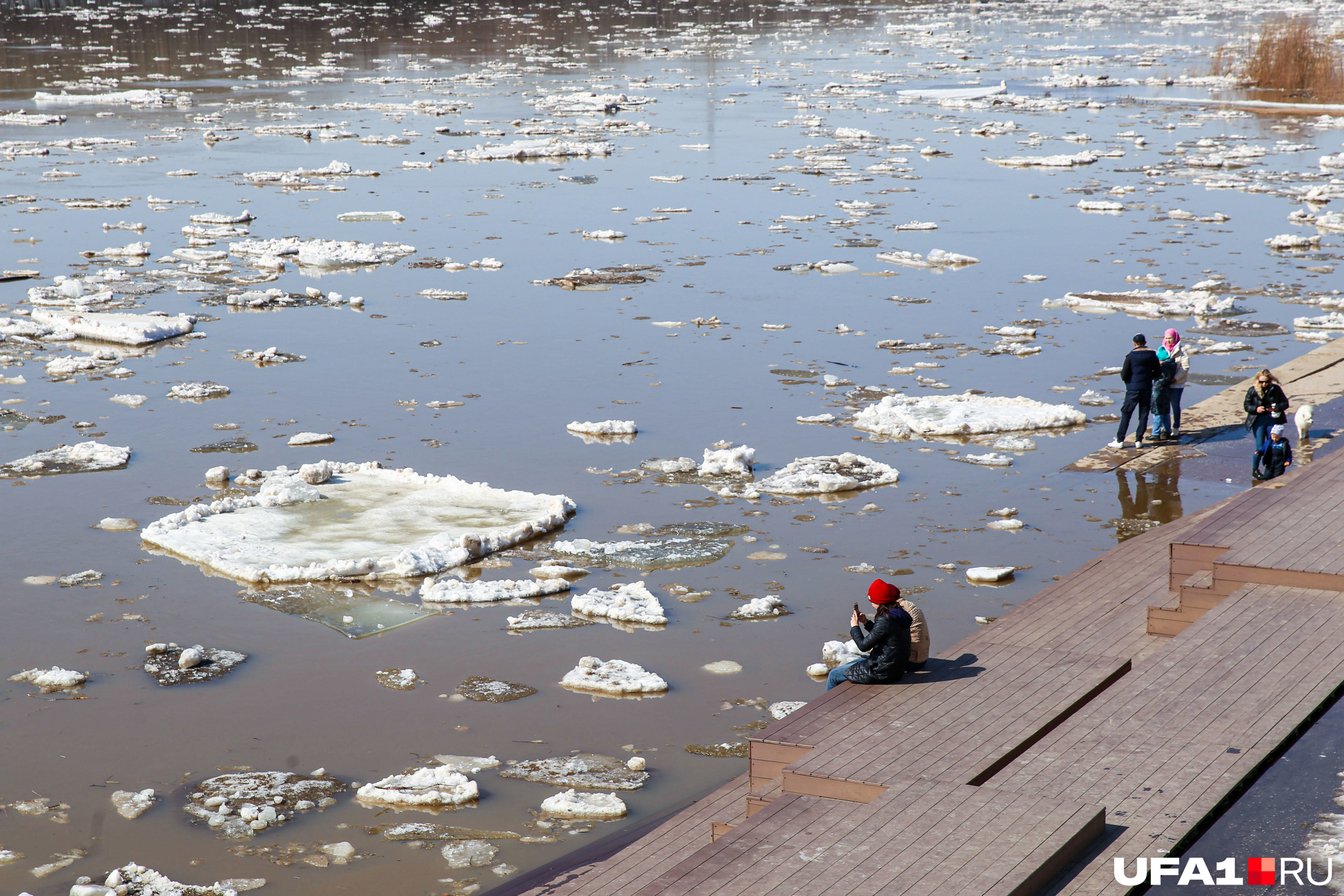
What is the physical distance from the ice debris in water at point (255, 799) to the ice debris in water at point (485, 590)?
8.65 ft

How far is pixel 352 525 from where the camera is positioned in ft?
39.8

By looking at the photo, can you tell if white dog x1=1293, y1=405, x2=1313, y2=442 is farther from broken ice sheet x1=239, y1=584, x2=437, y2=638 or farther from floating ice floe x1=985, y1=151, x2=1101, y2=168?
floating ice floe x1=985, y1=151, x2=1101, y2=168

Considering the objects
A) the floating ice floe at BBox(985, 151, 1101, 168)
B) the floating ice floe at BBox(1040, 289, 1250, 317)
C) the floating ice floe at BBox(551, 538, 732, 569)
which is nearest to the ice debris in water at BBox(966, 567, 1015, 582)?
the floating ice floe at BBox(551, 538, 732, 569)

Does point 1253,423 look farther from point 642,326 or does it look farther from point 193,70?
point 193,70

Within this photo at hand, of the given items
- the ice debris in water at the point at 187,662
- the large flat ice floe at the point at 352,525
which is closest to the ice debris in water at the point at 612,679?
the large flat ice floe at the point at 352,525

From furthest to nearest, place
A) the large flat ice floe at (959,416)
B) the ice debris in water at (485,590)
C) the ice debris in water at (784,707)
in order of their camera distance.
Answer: the large flat ice floe at (959,416), the ice debris in water at (485,590), the ice debris in water at (784,707)

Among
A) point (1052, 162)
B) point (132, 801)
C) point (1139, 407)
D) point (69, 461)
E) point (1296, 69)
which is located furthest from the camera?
point (1296, 69)

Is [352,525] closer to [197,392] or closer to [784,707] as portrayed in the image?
[784,707]

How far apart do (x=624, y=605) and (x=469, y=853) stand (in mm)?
3324

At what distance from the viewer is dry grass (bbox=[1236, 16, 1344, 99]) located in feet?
146

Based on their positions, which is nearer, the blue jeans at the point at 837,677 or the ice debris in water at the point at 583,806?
the ice debris in water at the point at 583,806

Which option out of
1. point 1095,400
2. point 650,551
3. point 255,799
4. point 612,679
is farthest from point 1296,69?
point 255,799

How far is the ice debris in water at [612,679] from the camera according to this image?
9352mm

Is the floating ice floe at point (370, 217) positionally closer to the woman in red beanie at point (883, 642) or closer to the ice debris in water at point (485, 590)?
the ice debris in water at point (485, 590)
